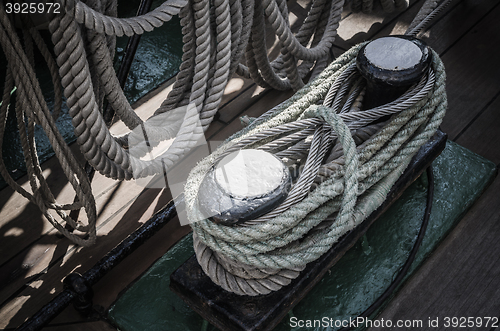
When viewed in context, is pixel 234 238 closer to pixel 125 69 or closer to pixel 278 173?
pixel 278 173

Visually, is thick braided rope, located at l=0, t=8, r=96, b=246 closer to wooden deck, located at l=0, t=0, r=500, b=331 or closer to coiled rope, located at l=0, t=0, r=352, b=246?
coiled rope, located at l=0, t=0, r=352, b=246

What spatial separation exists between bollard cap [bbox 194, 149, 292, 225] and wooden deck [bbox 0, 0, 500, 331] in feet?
2.12

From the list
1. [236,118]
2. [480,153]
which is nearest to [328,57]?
[236,118]

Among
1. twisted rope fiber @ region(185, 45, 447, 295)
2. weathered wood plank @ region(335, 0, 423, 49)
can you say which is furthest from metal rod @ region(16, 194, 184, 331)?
weathered wood plank @ region(335, 0, 423, 49)

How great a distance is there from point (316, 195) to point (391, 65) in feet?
1.50

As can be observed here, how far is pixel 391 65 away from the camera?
49.9 inches

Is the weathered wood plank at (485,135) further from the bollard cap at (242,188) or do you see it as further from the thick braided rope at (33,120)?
the thick braided rope at (33,120)

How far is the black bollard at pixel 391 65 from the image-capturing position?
1252 mm

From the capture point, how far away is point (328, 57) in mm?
2293

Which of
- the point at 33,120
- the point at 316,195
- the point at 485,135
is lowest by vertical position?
the point at 485,135

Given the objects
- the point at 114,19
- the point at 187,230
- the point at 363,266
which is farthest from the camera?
the point at 187,230

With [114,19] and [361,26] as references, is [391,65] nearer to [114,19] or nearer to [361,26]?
[114,19]

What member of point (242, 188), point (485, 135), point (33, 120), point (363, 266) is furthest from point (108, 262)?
point (485, 135)

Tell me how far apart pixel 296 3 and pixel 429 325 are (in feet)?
6.47
